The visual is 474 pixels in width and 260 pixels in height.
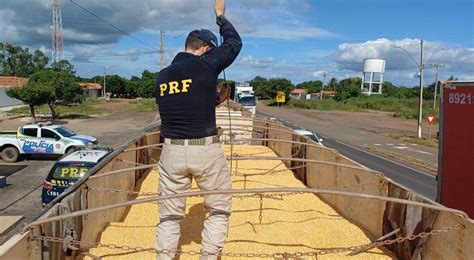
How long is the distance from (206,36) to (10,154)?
2152 cm

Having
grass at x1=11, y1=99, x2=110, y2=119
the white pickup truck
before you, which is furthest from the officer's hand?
grass at x1=11, y1=99, x2=110, y2=119

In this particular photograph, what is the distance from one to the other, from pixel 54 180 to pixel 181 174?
837 centimetres

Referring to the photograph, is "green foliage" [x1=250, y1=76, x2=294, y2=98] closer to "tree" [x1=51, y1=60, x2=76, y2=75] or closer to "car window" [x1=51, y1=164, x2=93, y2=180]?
"tree" [x1=51, y1=60, x2=76, y2=75]

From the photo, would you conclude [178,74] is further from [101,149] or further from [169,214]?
[101,149]

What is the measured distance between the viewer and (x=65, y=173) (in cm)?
1145

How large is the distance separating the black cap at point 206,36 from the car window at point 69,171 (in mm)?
8274

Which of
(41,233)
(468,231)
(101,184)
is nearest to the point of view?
(41,233)

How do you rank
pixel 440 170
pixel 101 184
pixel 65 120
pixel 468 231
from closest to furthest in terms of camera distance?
pixel 468 231 → pixel 101 184 → pixel 440 170 → pixel 65 120

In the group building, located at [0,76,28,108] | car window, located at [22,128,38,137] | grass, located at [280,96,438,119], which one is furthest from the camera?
grass, located at [280,96,438,119]

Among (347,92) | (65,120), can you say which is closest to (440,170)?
(65,120)

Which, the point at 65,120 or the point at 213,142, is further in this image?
the point at 65,120

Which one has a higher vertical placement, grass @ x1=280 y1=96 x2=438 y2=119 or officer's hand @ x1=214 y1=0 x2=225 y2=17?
officer's hand @ x1=214 y1=0 x2=225 y2=17

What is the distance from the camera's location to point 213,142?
390cm

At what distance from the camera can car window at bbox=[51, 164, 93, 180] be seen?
1135 centimetres
